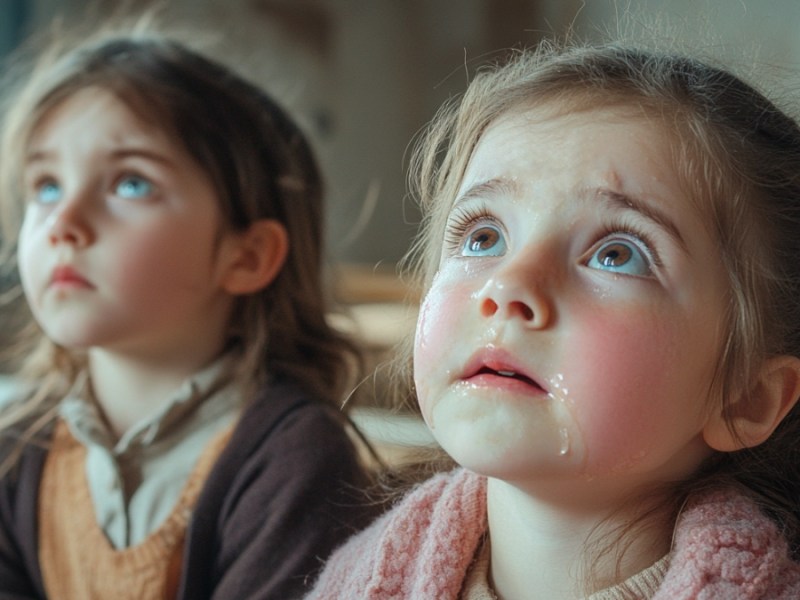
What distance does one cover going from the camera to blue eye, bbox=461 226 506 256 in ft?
2.21

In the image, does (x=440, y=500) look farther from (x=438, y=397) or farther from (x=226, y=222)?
(x=226, y=222)

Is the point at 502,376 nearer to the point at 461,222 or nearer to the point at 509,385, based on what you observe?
→ the point at 509,385

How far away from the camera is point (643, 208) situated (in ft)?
2.06

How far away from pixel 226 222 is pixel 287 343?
0.16 meters

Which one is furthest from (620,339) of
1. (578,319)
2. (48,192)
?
(48,192)

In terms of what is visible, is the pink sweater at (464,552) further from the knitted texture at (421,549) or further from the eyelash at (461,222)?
the eyelash at (461,222)

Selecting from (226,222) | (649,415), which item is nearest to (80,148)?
(226,222)

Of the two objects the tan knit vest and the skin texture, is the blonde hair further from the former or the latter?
the skin texture

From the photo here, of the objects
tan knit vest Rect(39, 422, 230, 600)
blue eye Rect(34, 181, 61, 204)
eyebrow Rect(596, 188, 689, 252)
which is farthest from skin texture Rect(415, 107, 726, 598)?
blue eye Rect(34, 181, 61, 204)

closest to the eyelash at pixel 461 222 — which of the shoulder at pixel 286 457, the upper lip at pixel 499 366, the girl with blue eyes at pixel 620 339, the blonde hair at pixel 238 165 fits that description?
the girl with blue eyes at pixel 620 339

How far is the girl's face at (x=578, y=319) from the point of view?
1.97 ft

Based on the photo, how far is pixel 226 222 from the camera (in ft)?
3.76

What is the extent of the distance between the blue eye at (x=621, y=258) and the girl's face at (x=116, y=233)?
1.90 ft

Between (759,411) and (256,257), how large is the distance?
0.65 m
